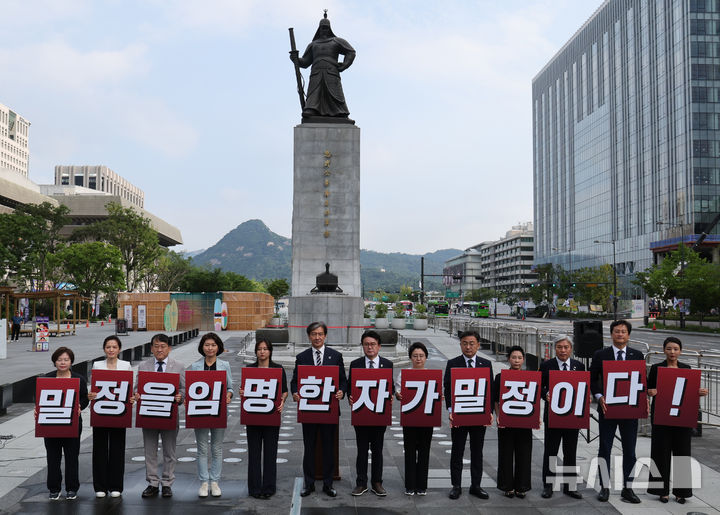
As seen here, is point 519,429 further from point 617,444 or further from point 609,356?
point 617,444

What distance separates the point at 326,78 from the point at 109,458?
73.3 feet

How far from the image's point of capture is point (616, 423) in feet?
25.5

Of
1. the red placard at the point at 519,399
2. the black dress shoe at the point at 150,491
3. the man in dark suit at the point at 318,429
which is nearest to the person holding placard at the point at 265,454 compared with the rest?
the man in dark suit at the point at 318,429

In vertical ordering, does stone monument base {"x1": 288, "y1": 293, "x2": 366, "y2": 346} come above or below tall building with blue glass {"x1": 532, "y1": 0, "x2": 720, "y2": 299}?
below

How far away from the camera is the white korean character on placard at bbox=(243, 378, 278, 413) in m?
7.54

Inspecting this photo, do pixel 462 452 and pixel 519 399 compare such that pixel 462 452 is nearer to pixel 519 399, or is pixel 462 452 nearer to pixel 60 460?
Result: pixel 519 399

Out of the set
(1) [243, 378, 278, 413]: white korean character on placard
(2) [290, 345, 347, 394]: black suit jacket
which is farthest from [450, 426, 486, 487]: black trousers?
(1) [243, 378, 278, 413]: white korean character on placard

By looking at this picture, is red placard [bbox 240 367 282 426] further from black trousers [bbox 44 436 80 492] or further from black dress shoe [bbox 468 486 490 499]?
black dress shoe [bbox 468 486 490 499]

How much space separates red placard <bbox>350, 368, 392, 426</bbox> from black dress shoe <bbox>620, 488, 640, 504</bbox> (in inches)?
124

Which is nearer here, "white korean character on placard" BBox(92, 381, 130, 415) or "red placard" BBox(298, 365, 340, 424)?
"white korean character on placard" BBox(92, 381, 130, 415)

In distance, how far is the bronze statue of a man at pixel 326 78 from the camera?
27.0 meters

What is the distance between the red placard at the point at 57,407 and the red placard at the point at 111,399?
0.70ft

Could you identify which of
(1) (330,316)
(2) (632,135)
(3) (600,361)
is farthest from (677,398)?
(2) (632,135)

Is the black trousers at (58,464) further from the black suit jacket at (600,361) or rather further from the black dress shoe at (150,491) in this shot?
the black suit jacket at (600,361)
